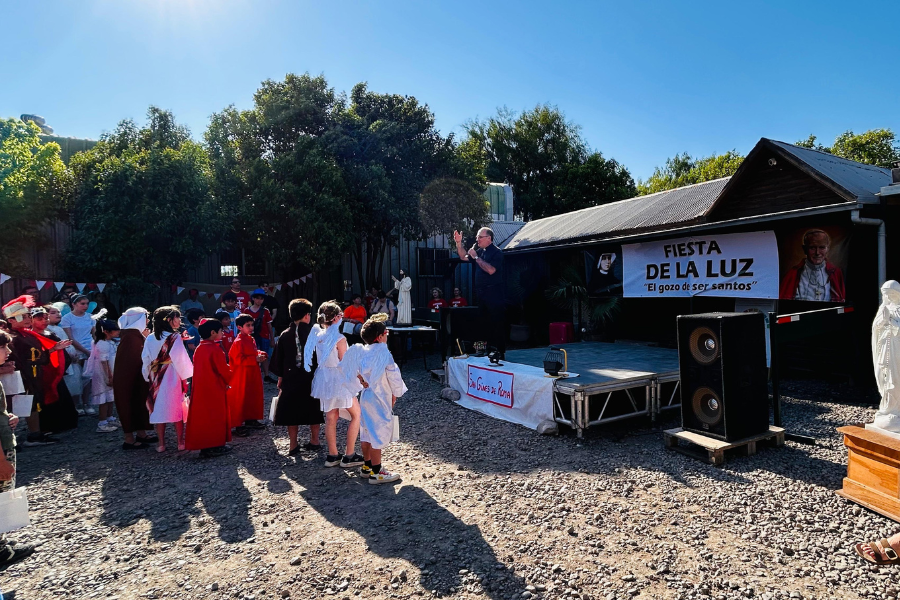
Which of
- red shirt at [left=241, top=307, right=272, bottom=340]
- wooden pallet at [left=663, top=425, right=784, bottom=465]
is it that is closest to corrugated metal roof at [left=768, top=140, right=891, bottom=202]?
wooden pallet at [left=663, top=425, right=784, bottom=465]

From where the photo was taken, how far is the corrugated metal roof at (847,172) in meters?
6.88

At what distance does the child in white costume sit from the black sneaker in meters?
2.46

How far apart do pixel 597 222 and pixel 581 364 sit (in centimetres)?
534

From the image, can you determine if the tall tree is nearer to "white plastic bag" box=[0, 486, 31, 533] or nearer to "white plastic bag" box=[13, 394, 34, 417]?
"white plastic bag" box=[13, 394, 34, 417]

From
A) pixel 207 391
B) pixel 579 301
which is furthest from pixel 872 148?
pixel 207 391

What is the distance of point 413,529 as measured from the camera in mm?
3799

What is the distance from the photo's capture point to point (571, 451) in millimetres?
5547

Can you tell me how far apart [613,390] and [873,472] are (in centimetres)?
254

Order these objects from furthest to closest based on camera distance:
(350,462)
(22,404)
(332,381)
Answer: (350,462) < (332,381) < (22,404)

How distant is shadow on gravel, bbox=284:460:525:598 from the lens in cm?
314

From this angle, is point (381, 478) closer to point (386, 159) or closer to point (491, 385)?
point (491, 385)

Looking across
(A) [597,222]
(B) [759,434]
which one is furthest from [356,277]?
(B) [759,434]

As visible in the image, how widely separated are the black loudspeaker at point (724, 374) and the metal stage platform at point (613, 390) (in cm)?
87

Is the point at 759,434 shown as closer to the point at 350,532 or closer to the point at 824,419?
the point at 824,419
